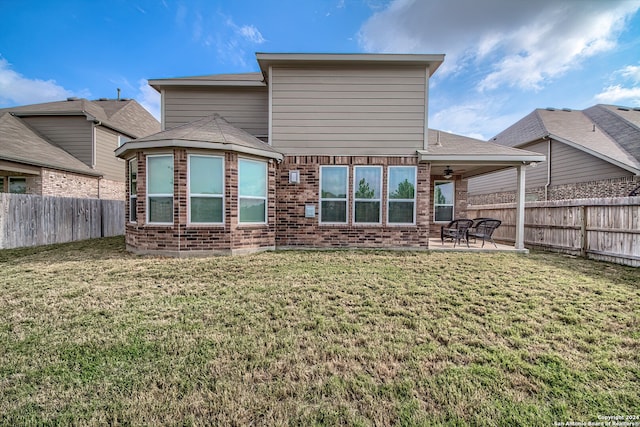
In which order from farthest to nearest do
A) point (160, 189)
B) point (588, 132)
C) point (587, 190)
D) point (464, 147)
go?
point (588, 132)
point (587, 190)
point (464, 147)
point (160, 189)

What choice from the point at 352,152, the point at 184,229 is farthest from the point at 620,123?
the point at 184,229

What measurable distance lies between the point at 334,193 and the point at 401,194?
2.04 meters

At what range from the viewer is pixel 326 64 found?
7961 millimetres

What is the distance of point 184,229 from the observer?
6.70 meters

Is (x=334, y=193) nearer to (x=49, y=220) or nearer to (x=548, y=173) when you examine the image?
(x=49, y=220)

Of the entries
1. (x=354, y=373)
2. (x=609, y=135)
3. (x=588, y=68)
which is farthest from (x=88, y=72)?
(x=609, y=135)

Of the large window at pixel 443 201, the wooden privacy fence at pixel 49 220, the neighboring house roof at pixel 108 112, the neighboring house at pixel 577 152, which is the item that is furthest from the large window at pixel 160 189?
the neighboring house at pixel 577 152

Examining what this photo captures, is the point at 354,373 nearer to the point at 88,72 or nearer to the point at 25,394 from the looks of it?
the point at 25,394

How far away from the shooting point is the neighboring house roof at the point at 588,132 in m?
11.9

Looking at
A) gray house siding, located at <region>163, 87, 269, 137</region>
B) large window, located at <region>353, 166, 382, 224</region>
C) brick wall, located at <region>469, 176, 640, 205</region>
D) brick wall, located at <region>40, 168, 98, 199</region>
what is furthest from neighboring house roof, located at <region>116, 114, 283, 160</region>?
brick wall, located at <region>469, 176, 640, 205</region>

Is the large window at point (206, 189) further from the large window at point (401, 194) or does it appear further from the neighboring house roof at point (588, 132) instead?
the neighboring house roof at point (588, 132)

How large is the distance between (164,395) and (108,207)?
1210 centimetres

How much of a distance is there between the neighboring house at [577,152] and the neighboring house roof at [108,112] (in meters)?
23.2

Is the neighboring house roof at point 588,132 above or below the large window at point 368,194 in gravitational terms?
above
